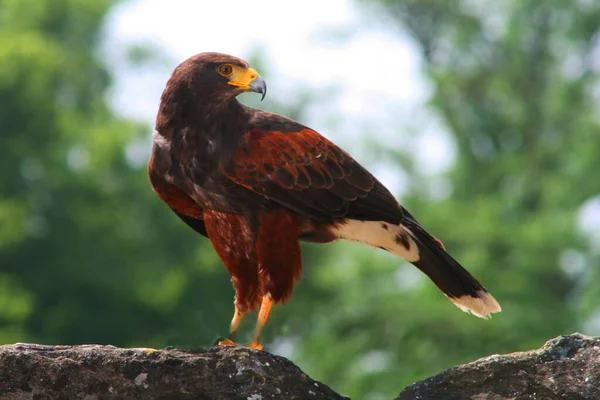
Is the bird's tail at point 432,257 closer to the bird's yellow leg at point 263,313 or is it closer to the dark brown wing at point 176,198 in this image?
the bird's yellow leg at point 263,313

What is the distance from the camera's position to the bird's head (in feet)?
15.9

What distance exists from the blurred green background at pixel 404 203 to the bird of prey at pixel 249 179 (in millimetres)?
12737

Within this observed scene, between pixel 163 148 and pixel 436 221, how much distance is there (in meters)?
15.7

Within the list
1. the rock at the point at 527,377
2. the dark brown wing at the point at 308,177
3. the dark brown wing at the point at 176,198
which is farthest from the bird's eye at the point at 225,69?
the rock at the point at 527,377

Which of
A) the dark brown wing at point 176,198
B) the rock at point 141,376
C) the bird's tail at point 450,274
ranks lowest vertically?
the rock at point 141,376

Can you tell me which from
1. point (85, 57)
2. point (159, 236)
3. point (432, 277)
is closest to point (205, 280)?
point (159, 236)

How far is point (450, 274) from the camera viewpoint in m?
5.45

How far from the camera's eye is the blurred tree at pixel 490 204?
18547 millimetres

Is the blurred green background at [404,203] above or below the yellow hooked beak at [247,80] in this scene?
above

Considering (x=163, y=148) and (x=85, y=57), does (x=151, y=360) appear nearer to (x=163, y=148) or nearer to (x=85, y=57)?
(x=163, y=148)

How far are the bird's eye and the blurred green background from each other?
13.1 metres

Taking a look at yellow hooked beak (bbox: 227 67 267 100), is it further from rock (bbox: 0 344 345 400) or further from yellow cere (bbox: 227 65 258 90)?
rock (bbox: 0 344 345 400)

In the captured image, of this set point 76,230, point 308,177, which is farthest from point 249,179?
point 76,230

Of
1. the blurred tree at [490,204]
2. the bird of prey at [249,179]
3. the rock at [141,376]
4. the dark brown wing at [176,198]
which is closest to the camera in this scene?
the rock at [141,376]
